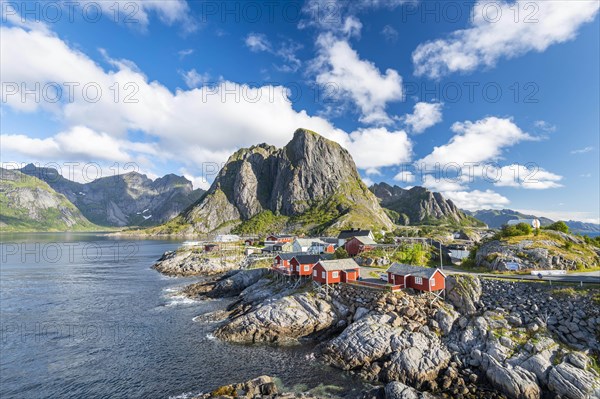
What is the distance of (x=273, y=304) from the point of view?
151 ft

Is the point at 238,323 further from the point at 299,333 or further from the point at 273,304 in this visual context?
the point at 299,333

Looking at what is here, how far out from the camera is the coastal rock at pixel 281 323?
1657 inches

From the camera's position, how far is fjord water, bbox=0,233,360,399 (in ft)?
102

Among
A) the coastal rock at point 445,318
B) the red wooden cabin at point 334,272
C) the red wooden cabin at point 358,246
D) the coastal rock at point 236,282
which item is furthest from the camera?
the red wooden cabin at point 358,246

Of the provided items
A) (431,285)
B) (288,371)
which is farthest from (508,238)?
(288,371)

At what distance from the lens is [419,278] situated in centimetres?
4300

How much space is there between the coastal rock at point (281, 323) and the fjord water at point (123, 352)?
2125 mm

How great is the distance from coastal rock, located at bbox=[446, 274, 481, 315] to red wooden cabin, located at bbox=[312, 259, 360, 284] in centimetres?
1454

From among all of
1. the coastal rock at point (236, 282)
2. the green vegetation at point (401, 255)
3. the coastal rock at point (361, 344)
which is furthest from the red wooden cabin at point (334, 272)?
the coastal rock at point (236, 282)

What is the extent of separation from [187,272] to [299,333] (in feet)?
205

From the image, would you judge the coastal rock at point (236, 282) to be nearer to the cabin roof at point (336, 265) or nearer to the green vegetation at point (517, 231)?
the cabin roof at point (336, 265)

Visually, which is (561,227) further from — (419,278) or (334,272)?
(334,272)

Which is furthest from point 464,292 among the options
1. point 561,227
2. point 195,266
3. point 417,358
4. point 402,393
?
point 195,266

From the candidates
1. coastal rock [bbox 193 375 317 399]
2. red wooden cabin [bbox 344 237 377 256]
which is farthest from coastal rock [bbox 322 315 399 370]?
red wooden cabin [bbox 344 237 377 256]
